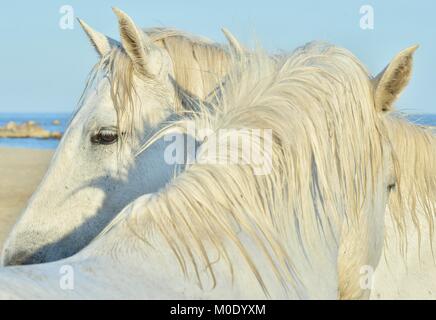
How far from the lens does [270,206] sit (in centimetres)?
233

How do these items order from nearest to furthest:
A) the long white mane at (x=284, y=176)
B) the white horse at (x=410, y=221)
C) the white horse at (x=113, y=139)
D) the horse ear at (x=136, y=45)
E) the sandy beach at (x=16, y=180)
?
the long white mane at (x=284, y=176) < the white horse at (x=113, y=139) < the white horse at (x=410, y=221) < the horse ear at (x=136, y=45) < the sandy beach at (x=16, y=180)

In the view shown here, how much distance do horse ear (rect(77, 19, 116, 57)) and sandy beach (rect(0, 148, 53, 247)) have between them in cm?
457

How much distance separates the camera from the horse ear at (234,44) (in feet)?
9.96

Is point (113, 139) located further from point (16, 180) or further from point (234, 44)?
point (16, 180)

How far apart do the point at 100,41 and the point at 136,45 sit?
44cm

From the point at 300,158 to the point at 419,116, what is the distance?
1.69m

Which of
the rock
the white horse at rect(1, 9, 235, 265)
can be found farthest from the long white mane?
the rock

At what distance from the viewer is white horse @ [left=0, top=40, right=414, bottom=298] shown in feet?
6.64

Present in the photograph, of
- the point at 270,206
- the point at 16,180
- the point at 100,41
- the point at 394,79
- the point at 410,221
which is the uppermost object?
the point at 100,41

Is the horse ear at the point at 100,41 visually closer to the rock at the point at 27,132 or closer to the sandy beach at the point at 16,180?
the sandy beach at the point at 16,180

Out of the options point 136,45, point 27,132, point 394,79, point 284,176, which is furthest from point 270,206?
point 27,132

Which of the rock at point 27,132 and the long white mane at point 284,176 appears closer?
the long white mane at point 284,176

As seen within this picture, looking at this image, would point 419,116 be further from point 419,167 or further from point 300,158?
point 300,158

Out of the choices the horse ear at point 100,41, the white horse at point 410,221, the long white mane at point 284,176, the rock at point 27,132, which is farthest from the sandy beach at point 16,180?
the rock at point 27,132
